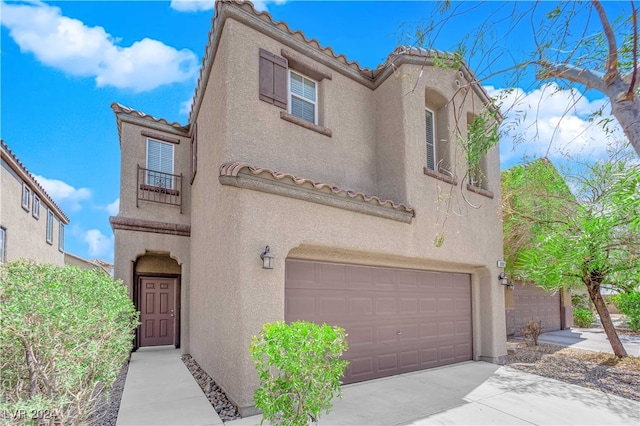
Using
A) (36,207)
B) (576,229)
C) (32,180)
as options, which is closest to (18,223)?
(32,180)

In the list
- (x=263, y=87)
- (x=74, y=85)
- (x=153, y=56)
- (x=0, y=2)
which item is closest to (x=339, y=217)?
(x=263, y=87)

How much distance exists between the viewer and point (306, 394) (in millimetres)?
4070

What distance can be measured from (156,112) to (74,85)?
3.00 m

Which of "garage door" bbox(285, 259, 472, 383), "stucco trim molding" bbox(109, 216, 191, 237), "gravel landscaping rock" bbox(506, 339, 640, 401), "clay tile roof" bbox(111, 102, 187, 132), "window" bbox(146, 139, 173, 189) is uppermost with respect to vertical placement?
"clay tile roof" bbox(111, 102, 187, 132)

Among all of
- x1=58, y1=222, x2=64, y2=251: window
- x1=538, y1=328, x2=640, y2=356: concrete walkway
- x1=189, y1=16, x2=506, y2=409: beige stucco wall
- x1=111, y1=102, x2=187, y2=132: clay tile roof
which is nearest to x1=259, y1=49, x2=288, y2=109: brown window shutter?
A: x1=189, y1=16, x2=506, y2=409: beige stucco wall

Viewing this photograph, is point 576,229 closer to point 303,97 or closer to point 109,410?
point 303,97

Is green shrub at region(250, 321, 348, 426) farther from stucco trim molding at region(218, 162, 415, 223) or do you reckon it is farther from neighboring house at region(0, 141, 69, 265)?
neighboring house at region(0, 141, 69, 265)

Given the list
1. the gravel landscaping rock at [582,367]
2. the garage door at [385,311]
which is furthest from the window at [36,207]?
the gravel landscaping rock at [582,367]

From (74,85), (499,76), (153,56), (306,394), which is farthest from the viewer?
(74,85)

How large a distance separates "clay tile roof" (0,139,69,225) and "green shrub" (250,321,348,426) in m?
15.8

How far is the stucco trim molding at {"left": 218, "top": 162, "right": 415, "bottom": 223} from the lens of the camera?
19.0ft

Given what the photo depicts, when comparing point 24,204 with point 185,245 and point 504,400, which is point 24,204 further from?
point 504,400

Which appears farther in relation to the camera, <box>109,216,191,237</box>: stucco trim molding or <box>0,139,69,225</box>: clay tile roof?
<box>0,139,69,225</box>: clay tile roof

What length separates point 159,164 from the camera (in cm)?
1205
